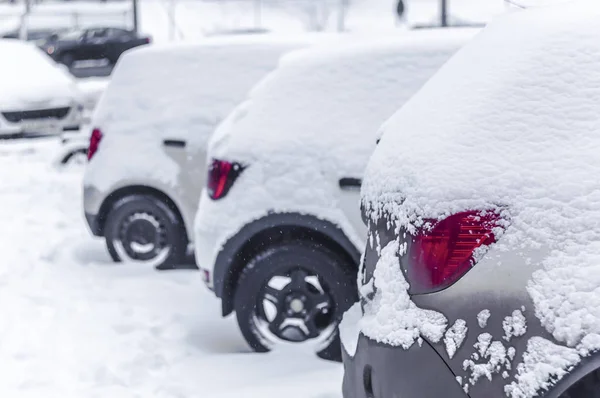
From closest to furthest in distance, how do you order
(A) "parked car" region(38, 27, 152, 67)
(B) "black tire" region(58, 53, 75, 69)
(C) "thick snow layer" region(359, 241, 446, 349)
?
(C) "thick snow layer" region(359, 241, 446, 349) < (A) "parked car" region(38, 27, 152, 67) < (B) "black tire" region(58, 53, 75, 69)

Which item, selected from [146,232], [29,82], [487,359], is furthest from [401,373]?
[29,82]

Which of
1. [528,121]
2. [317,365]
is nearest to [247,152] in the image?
[317,365]

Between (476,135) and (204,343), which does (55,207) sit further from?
(476,135)

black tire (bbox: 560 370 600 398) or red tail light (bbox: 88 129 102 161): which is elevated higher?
black tire (bbox: 560 370 600 398)

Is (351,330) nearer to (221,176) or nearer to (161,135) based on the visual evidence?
(221,176)

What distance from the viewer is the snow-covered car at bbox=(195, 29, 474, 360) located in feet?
15.0

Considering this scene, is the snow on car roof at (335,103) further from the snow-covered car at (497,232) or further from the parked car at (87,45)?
the parked car at (87,45)

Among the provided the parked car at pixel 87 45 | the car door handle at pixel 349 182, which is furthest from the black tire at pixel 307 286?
the parked car at pixel 87 45

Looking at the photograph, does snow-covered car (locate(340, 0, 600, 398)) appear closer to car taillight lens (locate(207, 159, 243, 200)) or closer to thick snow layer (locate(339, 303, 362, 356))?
thick snow layer (locate(339, 303, 362, 356))

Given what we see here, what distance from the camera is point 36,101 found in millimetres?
12945

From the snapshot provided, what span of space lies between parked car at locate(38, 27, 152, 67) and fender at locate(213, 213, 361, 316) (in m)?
25.4

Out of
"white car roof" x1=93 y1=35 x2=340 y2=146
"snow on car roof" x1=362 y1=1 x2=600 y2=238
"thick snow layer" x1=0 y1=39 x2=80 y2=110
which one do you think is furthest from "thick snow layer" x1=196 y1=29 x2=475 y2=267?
"thick snow layer" x1=0 y1=39 x2=80 y2=110

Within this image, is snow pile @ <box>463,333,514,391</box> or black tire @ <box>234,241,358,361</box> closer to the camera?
snow pile @ <box>463,333,514,391</box>

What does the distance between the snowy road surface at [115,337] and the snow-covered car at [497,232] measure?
173cm
